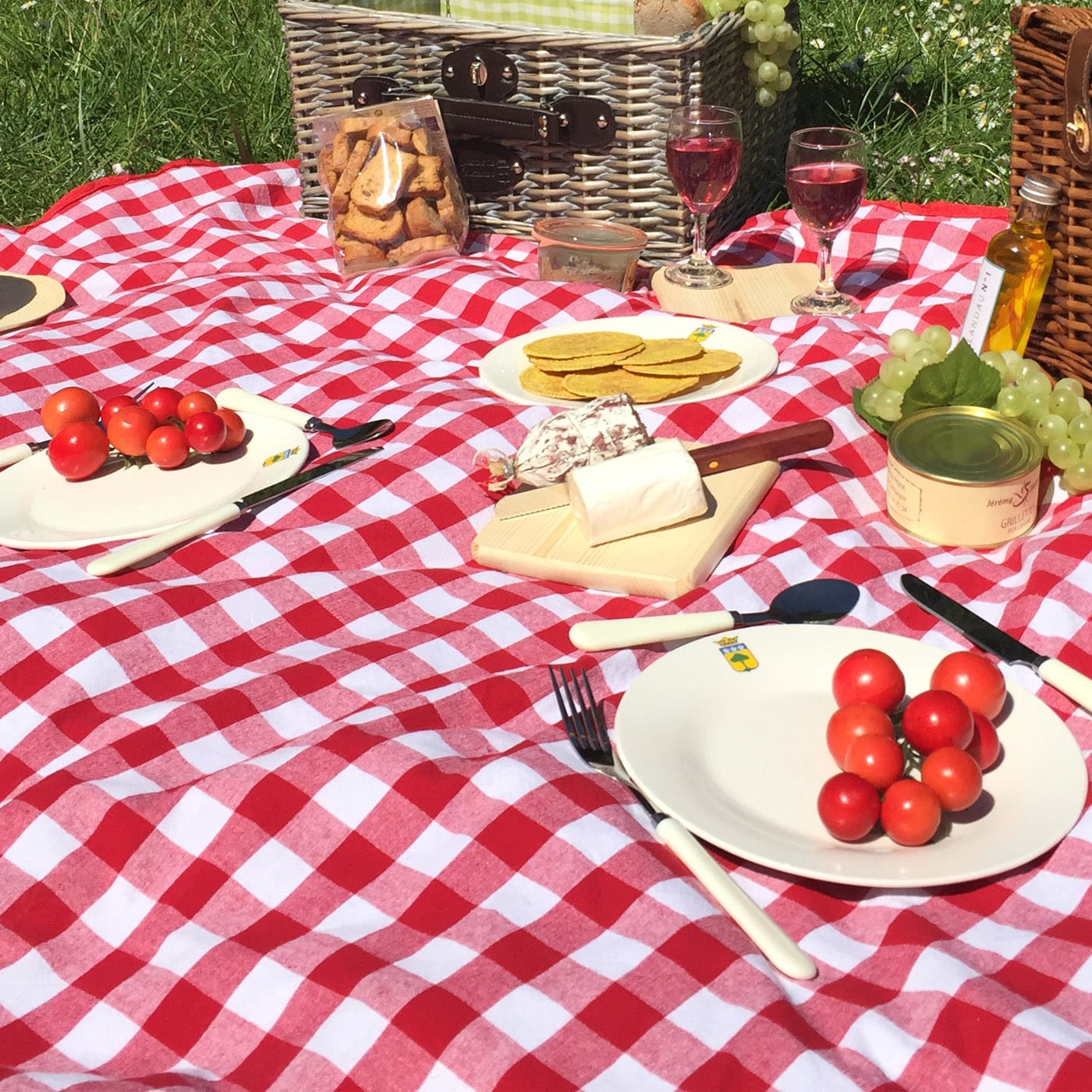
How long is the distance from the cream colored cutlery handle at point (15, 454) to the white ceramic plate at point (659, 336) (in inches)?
29.6

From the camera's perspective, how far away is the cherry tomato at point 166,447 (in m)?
1.99

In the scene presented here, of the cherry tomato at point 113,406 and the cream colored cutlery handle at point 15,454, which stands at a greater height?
the cherry tomato at point 113,406

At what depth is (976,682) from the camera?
1.28m

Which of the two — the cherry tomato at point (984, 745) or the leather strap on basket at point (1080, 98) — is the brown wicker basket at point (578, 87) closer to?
the leather strap on basket at point (1080, 98)

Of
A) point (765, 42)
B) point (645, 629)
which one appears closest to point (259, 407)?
point (645, 629)

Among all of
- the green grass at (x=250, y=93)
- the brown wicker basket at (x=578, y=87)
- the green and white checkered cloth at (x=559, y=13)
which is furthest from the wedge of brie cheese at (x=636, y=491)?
the green grass at (x=250, y=93)

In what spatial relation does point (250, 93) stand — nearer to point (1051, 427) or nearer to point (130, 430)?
point (130, 430)

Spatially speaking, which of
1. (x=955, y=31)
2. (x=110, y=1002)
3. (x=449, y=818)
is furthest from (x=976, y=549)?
(x=955, y=31)

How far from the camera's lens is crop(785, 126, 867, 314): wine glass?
2.39 metres

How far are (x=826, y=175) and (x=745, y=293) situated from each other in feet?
1.15

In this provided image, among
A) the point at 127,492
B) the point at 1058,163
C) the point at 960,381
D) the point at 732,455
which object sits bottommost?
the point at 127,492

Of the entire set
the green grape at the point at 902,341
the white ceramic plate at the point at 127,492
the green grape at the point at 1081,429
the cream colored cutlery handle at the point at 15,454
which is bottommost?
the white ceramic plate at the point at 127,492

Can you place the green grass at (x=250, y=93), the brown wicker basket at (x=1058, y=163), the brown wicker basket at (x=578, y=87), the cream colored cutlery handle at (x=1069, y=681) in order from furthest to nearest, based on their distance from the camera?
the green grass at (x=250, y=93)
the brown wicker basket at (x=578, y=87)
the brown wicker basket at (x=1058, y=163)
the cream colored cutlery handle at (x=1069, y=681)

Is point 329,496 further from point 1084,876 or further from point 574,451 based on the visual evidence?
point 1084,876
